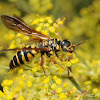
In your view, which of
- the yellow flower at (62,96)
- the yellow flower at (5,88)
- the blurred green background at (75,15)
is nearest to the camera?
the yellow flower at (62,96)

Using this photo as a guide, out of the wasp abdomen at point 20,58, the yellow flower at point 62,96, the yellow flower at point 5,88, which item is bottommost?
the yellow flower at point 62,96

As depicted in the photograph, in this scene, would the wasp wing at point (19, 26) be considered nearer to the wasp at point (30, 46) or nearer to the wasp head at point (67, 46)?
the wasp at point (30, 46)

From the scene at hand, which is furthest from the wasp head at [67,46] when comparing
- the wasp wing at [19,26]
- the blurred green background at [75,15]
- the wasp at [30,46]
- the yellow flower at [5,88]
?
the blurred green background at [75,15]

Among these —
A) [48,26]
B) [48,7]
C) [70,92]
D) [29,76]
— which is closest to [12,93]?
[29,76]

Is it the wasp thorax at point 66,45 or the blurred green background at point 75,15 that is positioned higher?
the blurred green background at point 75,15

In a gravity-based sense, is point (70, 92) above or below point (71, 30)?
below

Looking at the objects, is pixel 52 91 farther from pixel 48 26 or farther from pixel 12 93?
pixel 48 26

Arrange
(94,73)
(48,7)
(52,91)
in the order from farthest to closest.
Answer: (48,7), (94,73), (52,91)

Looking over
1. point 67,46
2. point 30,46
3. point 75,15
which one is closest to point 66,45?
point 67,46
